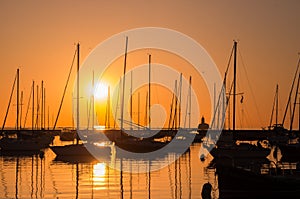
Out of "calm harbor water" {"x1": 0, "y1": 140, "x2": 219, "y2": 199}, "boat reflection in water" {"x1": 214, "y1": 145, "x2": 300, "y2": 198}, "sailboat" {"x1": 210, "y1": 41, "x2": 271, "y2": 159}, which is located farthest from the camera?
"sailboat" {"x1": 210, "y1": 41, "x2": 271, "y2": 159}

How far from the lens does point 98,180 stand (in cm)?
4609

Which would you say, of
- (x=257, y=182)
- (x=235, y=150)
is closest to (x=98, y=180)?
(x=257, y=182)

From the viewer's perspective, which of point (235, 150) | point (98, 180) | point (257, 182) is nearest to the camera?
point (257, 182)

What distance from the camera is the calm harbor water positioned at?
38.2 metres

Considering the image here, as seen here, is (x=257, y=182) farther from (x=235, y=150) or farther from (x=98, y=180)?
(x=235, y=150)

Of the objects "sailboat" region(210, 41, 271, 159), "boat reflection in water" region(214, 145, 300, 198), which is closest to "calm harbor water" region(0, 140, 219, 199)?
"sailboat" region(210, 41, 271, 159)

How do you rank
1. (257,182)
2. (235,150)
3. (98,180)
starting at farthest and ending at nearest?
(235,150) < (98,180) < (257,182)

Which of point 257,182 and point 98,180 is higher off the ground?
point 257,182

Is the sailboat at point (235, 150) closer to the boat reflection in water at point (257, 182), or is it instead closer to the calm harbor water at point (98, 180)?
the calm harbor water at point (98, 180)

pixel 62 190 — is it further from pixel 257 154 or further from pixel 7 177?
pixel 257 154

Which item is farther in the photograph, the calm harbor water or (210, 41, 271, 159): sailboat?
(210, 41, 271, 159): sailboat

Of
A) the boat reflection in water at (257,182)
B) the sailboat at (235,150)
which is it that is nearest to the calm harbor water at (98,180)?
the sailboat at (235,150)

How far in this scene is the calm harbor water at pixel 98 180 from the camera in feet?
125

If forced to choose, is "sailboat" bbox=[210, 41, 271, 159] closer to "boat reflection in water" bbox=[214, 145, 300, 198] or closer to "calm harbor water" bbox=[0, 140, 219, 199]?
"calm harbor water" bbox=[0, 140, 219, 199]
